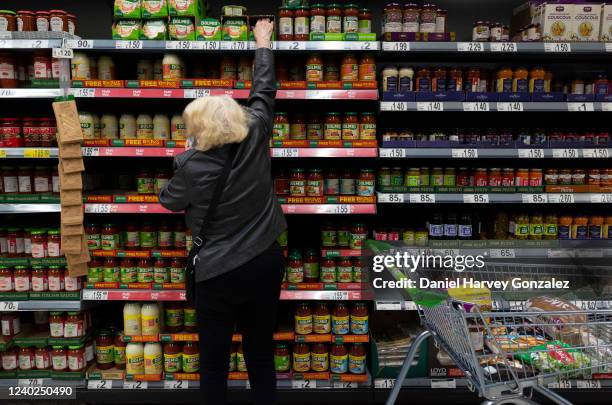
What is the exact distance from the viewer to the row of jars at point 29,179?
9.59 ft

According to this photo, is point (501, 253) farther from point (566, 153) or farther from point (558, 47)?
point (558, 47)

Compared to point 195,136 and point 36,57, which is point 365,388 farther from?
point 36,57

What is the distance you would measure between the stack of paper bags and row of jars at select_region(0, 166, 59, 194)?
216mm

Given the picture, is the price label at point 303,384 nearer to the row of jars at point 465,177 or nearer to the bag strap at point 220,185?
the row of jars at point 465,177

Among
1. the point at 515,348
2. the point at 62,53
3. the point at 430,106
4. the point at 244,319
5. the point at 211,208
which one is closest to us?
the point at 515,348

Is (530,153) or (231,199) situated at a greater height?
(530,153)

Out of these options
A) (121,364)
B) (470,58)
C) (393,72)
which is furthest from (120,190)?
(470,58)

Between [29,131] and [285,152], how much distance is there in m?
1.56

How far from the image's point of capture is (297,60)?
299cm

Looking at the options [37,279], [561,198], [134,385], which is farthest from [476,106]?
[37,279]

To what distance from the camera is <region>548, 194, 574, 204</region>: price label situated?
2.93 meters

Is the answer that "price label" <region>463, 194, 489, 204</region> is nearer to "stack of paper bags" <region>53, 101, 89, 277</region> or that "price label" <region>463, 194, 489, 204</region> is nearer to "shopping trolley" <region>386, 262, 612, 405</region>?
"shopping trolley" <region>386, 262, 612, 405</region>

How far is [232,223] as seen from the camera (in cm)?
204

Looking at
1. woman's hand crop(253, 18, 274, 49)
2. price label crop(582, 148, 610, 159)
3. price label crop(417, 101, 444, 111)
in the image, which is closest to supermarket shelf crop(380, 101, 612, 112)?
price label crop(417, 101, 444, 111)
